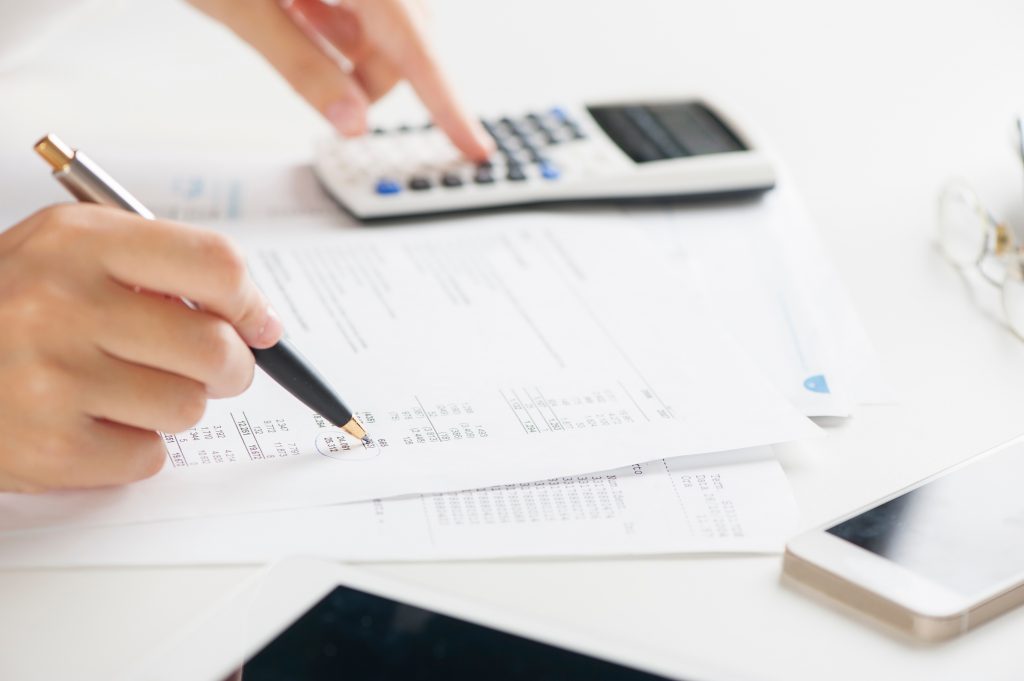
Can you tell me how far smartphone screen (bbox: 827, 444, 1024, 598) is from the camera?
0.32 m

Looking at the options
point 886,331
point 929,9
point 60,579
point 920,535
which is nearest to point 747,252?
point 886,331

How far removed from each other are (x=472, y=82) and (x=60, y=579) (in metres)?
0.52

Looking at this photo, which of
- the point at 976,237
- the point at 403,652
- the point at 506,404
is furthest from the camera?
the point at 976,237

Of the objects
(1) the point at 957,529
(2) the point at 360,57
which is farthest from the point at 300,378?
(2) the point at 360,57

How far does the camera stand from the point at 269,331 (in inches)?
14.3

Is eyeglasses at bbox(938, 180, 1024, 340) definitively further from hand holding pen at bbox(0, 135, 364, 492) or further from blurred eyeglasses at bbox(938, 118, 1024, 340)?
hand holding pen at bbox(0, 135, 364, 492)

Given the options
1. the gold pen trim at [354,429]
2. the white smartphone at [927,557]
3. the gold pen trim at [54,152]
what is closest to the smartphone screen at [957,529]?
the white smartphone at [927,557]

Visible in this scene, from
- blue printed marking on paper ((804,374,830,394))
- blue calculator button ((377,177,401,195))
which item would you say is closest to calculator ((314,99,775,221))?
blue calculator button ((377,177,401,195))

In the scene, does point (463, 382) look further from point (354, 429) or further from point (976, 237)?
point (976, 237)

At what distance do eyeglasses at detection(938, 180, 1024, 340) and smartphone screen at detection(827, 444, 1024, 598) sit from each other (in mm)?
159

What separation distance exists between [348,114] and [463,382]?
0.80 ft

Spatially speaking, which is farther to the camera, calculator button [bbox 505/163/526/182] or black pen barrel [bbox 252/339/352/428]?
calculator button [bbox 505/163/526/182]

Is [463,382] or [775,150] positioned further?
[775,150]

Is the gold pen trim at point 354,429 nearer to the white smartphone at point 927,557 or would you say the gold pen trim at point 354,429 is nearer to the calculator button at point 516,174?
the white smartphone at point 927,557
